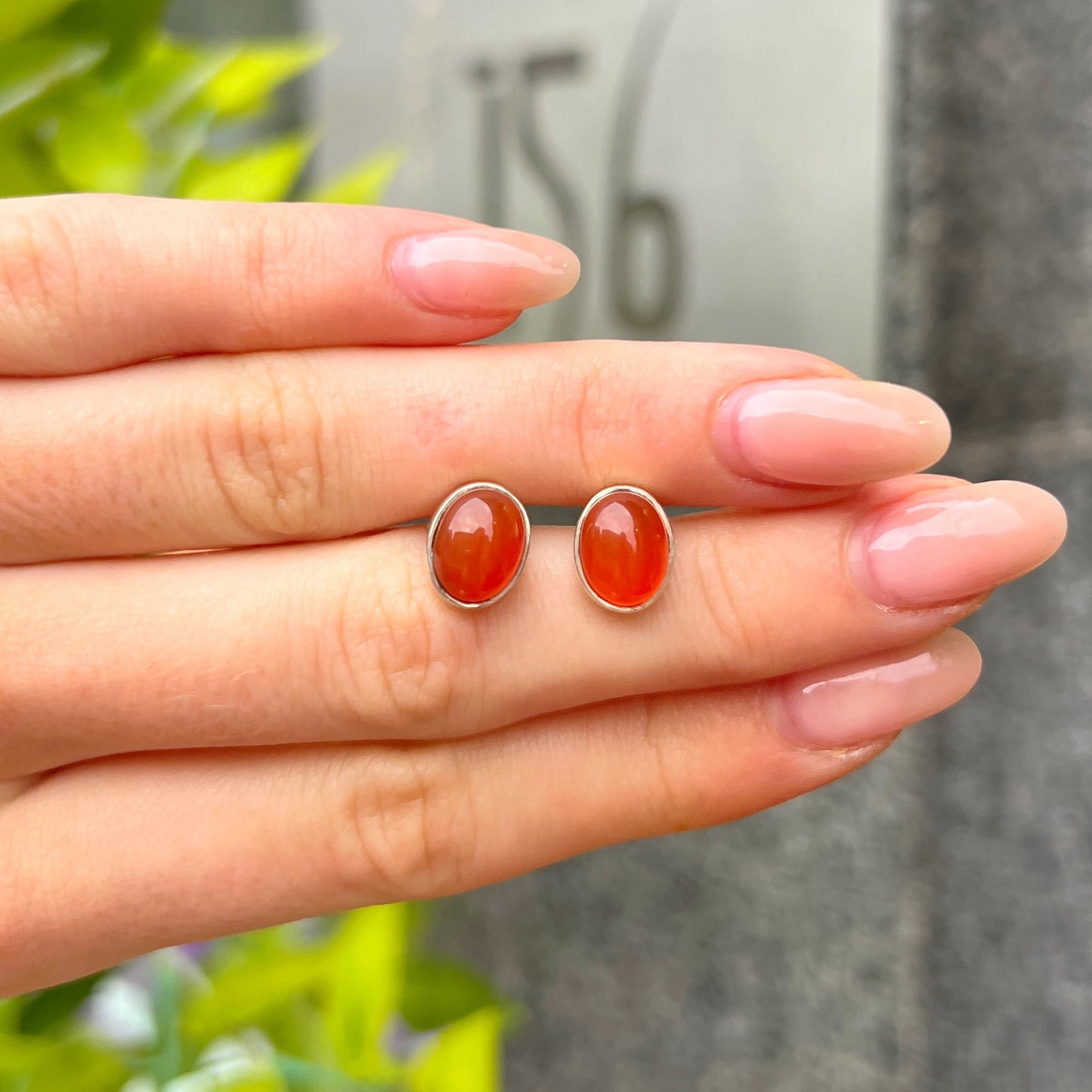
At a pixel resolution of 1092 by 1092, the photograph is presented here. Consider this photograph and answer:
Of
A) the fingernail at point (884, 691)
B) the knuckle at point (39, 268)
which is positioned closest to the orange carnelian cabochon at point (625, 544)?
the fingernail at point (884, 691)

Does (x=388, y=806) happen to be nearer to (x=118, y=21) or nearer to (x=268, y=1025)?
(x=268, y=1025)

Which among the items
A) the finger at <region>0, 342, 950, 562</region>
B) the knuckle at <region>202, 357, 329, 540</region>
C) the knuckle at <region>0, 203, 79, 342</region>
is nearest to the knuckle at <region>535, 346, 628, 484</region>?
the finger at <region>0, 342, 950, 562</region>

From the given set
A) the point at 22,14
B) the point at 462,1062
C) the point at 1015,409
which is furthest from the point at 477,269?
the point at 1015,409

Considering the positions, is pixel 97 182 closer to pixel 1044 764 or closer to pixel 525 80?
pixel 525 80

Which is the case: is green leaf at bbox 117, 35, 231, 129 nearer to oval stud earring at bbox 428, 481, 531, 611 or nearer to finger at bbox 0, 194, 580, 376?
finger at bbox 0, 194, 580, 376

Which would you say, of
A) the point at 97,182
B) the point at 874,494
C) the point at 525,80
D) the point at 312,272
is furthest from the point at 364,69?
the point at 874,494

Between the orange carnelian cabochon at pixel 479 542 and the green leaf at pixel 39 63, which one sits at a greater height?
the green leaf at pixel 39 63

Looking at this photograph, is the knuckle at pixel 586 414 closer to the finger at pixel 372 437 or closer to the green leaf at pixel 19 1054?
the finger at pixel 372 437
